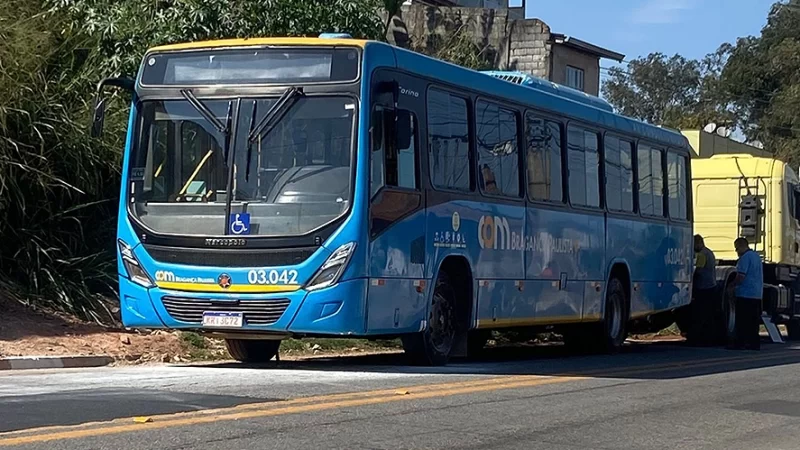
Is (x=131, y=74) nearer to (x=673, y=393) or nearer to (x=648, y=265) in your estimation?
(x=648, y=265)

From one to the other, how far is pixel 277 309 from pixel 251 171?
53.0 inches

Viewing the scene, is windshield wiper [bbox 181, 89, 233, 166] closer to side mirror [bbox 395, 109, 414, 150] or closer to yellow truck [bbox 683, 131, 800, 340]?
side mirror [bbox 395, 109, 414, 150]

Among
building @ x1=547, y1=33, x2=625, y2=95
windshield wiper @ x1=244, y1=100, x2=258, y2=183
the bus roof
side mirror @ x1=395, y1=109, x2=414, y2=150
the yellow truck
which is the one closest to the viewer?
windshield wiper @ x1=244, y1=100, x2=258, y2=183

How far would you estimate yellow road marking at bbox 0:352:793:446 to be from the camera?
27.2 ft

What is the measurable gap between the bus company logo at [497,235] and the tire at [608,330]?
3.42 meters

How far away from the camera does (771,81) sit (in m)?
70.4

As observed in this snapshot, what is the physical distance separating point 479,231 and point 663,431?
16.5ft

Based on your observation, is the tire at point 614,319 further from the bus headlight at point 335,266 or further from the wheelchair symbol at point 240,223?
the wheelchair symbol at point 240,223

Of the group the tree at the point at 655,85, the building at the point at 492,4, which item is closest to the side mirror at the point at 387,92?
the building at the point at 492,4

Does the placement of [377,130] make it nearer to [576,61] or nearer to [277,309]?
[277,309]

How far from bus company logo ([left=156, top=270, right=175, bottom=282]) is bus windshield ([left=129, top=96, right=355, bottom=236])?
39 cm

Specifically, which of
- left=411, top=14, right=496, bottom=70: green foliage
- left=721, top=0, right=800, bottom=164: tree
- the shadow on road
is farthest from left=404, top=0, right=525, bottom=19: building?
the shadow on road

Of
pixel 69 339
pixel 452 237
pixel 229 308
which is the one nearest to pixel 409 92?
pixel 452 237

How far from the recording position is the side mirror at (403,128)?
13.3 m
